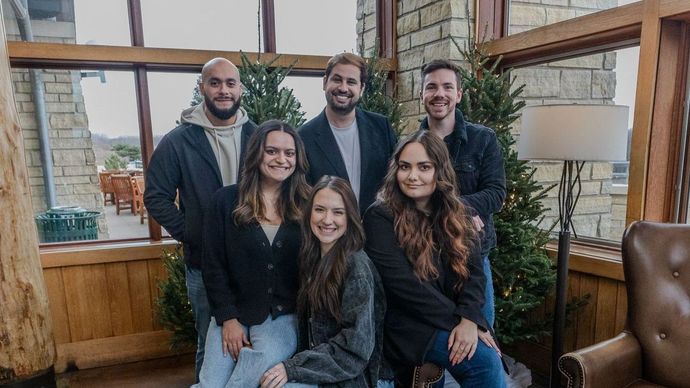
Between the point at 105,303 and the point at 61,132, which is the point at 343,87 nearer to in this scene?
the point at 61,132

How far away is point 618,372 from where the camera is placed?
1.70 metres

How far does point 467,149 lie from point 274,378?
3.79ft

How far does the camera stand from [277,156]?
1619 mm

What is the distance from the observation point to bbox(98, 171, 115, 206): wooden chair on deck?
294cm

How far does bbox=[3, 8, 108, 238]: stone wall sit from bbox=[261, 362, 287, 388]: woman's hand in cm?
204

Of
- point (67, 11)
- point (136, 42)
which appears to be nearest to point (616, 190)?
point (136, 42)

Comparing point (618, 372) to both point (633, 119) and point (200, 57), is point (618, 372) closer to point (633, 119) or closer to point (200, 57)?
point (633, 119)

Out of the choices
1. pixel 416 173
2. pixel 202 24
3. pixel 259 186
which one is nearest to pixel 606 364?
pixel 416 173

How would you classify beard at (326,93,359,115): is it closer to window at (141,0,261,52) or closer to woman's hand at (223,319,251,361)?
woman's hand at (223,319,251,361)

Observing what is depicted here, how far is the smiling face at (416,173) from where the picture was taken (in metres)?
1.59

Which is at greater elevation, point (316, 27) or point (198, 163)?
point (316, 27)

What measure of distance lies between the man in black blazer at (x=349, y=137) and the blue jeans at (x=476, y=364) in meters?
0.65

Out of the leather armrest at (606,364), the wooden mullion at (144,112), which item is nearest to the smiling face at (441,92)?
the leather armrest at (606,364)

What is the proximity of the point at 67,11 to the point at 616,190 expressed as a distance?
3.37 metres
